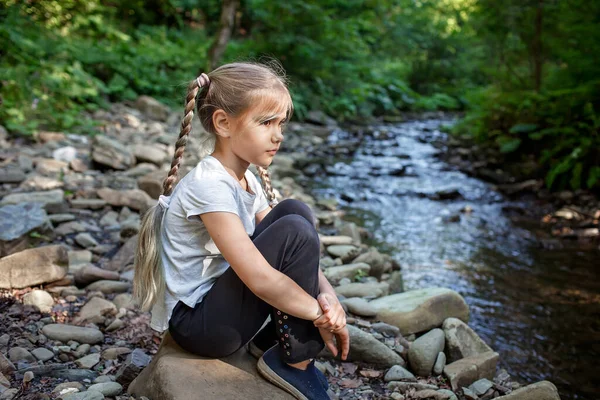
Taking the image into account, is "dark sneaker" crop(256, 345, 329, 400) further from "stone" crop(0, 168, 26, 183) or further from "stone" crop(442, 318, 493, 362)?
"stone" crop(0, 168, 26, 183)

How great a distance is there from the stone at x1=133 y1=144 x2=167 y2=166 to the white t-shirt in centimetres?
407

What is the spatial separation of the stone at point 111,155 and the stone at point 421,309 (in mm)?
3455

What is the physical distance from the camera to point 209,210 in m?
1.86

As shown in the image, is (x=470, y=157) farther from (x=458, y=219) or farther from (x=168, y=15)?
(x=168, y=15)

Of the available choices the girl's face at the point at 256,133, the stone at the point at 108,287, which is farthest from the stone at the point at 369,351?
the stone at the point at 108,287

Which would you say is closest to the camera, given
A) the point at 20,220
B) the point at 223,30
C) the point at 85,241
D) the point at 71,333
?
the point at 71,333

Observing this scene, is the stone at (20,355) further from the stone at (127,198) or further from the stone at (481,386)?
the stone at (127,198)

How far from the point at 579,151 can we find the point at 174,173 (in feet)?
20.9

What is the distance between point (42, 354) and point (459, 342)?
2.04 metres

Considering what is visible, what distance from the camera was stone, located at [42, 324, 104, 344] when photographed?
2525 mm

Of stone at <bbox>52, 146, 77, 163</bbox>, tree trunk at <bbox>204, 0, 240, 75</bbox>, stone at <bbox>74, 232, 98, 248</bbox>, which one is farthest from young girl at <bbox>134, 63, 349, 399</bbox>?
tree trunk at <bbox>204, 0, 240, 75</bbox>

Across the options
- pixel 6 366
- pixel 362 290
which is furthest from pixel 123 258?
pixel 362 290

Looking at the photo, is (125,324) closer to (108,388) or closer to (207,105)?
(108,388)

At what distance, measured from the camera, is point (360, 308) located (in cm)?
313
